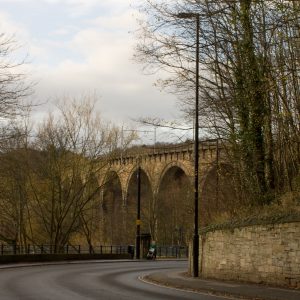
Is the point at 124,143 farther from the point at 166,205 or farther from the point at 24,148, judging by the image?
the point at 166,205

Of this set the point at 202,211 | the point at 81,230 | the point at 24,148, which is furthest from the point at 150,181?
the point at 202,211

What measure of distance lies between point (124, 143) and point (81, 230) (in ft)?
34.7

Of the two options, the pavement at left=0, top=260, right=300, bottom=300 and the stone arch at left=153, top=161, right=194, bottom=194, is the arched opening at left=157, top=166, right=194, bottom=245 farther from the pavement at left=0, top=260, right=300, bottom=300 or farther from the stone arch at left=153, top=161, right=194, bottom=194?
the pavement at left=0, top=260, right=300, bottom=300

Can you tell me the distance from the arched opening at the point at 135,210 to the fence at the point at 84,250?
1373 centimetres

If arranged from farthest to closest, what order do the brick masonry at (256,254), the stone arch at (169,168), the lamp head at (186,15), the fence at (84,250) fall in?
the stone arch at (169,168), the fence at (84,250), the lamp head at (186,15), the brick masonry at (256,254)

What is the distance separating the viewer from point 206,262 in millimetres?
22844

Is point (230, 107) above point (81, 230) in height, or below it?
above

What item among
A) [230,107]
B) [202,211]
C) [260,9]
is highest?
[260,9]

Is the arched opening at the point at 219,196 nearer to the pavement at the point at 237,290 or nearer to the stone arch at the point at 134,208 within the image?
the pavement at the point at 237,290

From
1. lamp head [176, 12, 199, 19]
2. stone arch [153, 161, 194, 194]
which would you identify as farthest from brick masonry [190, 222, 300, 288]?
stone arch [153, 161, 194, 194]

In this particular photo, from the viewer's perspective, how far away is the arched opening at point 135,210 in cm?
7481

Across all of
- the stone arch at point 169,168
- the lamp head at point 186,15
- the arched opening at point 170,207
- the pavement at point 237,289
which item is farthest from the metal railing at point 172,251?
the lamp head at point 186,15

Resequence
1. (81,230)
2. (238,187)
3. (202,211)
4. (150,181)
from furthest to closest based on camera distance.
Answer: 1. (150,181)
2. (81,230)
3. (202,211)
4. (238,187)

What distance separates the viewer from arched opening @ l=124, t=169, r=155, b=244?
2945 inches
